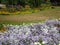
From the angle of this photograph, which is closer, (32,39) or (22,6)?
(32,39)

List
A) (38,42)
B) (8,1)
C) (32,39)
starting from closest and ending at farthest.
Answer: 1. (38,42)
2. (32,39)
3. (8,1)

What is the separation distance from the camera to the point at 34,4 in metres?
16.0

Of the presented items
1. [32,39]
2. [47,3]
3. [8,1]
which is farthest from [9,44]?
[47,3]

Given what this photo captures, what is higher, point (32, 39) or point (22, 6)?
point (32, 39)

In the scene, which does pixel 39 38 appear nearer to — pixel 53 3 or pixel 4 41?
pixel 4 41

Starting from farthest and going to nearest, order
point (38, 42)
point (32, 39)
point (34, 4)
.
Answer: point (34, 4)
point (32, 39)
point (38, 42)

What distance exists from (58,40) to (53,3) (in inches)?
528

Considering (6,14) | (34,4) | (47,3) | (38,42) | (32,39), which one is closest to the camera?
(38,42)

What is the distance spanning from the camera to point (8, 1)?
587 inches

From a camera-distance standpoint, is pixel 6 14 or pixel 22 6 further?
pixel 22 6

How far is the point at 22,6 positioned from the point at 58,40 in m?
10.5

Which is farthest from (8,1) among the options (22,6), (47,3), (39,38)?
(39,38)

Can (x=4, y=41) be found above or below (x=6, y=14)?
above

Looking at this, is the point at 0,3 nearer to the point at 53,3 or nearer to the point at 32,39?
the point at 53,3
